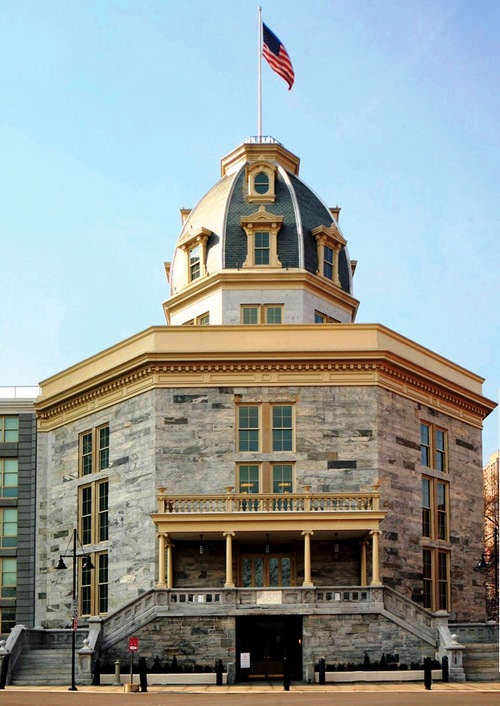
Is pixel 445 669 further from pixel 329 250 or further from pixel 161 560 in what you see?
pixel 329 250

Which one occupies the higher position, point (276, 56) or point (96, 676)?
point (276, 56)

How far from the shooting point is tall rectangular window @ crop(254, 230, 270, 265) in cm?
5719

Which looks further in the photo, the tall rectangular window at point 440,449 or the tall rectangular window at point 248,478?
the tall rectangular window at point 440,449

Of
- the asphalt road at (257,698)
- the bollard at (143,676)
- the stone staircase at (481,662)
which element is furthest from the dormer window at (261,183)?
the asphalt road at (257,698)

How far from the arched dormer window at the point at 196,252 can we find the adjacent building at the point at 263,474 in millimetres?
118

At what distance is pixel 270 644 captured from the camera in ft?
147

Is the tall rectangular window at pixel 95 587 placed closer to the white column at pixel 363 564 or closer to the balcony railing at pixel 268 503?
the balcony railing at pixel 268 503

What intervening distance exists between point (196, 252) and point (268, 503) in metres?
16.7

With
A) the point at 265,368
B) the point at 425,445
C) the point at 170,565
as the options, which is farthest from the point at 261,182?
the point at 170,565

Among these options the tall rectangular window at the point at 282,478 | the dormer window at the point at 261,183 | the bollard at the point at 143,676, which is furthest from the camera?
the dormer window at the point at 261,183

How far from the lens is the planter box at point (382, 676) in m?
42.0

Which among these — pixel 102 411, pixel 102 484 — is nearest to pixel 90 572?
pixel 102 484

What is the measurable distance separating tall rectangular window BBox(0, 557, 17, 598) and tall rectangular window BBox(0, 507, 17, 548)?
76cm

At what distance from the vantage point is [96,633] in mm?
43469
